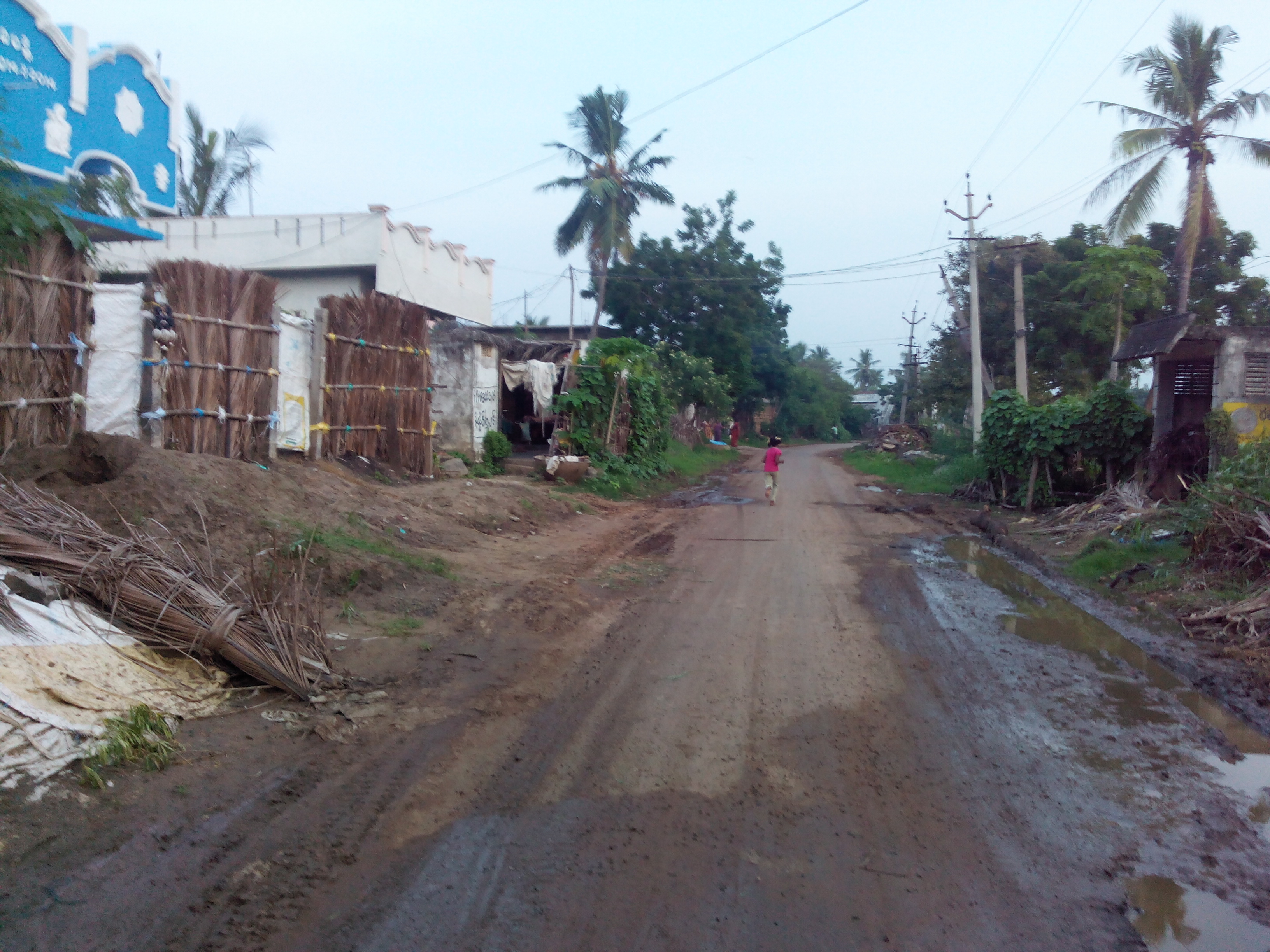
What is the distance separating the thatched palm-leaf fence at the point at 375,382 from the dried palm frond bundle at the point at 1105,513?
33.6 feet

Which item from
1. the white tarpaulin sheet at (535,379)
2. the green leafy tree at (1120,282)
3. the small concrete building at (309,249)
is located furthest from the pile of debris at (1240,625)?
the green leafy tree at (1120,282)

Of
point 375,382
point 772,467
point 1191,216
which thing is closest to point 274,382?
point 375,382

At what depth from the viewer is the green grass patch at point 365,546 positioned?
316 inches

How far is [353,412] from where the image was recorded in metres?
13.2

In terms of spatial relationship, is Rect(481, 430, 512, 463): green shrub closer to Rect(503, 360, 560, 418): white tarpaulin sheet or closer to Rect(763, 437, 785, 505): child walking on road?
Rect(503, 360, 560, 418): white tarpaulin sheet

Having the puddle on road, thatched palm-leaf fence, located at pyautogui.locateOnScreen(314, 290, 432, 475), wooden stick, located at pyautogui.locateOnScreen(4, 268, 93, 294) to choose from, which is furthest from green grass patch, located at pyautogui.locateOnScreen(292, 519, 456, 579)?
the puddle on road

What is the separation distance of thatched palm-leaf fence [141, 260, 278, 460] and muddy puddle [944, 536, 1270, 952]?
28.9 ft

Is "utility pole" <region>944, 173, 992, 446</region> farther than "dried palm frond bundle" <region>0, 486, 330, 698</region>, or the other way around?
"utility pole" <region>944, 173, 992, 446</region>

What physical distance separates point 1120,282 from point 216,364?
25.4 meters

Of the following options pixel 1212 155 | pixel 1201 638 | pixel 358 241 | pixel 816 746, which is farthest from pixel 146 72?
pixel 1212 155

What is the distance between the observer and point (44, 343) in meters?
8.36

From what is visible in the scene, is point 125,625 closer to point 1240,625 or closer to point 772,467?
point 1240,625

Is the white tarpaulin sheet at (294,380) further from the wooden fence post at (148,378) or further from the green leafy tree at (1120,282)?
the green leafy tree at (1120,282)

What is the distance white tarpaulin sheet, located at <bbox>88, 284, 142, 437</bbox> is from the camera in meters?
9.20
